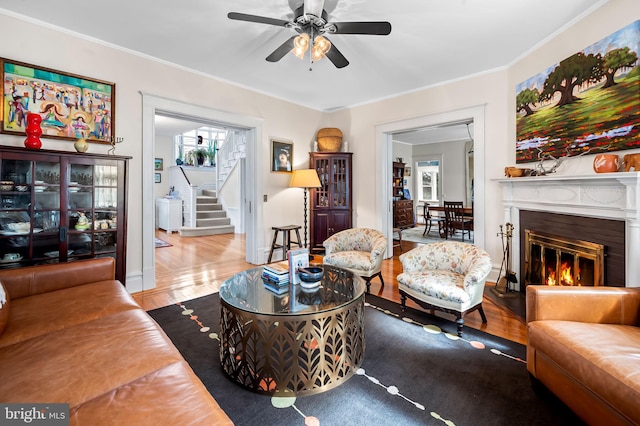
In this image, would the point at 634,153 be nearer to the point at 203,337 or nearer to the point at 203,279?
the point at 203,337

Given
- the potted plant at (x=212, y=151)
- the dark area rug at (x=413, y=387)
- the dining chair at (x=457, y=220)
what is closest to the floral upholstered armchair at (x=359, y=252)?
the dark area rug at (x=413, y=387)

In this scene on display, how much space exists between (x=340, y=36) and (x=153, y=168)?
2625 mm

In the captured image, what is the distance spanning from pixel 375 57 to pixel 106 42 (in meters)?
2.99

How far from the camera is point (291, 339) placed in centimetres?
167

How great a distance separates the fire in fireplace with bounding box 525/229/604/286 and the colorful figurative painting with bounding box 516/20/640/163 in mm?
830

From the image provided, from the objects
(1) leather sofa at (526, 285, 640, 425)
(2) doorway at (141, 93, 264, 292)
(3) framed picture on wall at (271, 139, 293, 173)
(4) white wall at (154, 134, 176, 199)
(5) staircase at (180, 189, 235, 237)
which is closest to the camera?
(1) leather sofa at (526, 285, 640, 425)

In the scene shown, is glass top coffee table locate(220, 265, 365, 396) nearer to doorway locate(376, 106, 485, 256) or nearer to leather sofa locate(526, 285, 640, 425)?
leather sofa locate(526, 285, 640, 425)

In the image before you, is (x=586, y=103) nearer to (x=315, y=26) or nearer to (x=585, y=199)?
(x=585, y=199)

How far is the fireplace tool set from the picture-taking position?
317cm

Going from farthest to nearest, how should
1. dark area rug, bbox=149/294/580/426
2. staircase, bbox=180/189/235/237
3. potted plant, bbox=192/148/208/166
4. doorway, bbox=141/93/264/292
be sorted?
potted plant, bbox=192/148/208/166 → staircase, bbox=180/189/235/237 → doorway, bbox=141/93/264/292 → dark area rug, bbox=149/294/580/426

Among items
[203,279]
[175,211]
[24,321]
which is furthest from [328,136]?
[175,211]

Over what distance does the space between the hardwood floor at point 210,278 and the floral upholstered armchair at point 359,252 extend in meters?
0.36

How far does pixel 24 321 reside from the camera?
1.62 metres

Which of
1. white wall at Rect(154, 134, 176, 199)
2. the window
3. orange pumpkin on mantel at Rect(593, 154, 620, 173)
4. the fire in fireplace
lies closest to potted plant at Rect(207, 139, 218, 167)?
white wall at Rect(154, 134, 176, 199)
